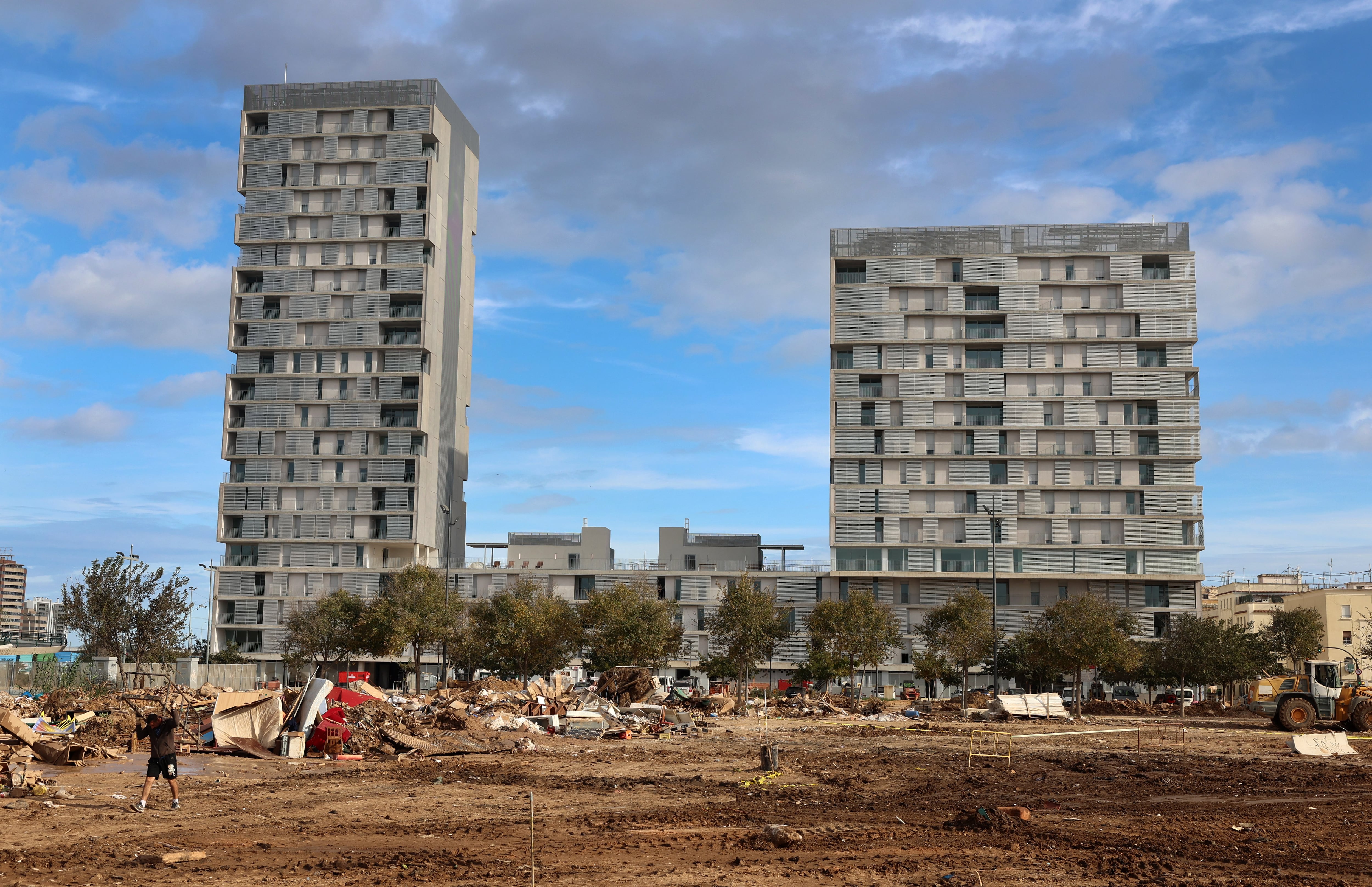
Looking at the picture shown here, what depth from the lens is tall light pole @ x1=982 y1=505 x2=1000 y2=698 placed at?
64188 mm

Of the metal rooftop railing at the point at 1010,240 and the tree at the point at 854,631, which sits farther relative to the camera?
the metal rooftop railing at the point at 1010,240

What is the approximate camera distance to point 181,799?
19688 mm

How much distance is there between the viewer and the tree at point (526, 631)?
66.8m

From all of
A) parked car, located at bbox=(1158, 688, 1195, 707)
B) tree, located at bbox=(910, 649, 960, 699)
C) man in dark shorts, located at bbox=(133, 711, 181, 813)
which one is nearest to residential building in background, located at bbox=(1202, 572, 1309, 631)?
parked car, located at bbox=(1158, 688, 1195, 707)

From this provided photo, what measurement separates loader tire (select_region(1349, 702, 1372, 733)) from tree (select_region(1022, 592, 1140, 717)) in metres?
12.0

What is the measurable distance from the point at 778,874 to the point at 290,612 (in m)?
84.4

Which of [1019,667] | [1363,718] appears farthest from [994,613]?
[1363,718]

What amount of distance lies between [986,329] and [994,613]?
39.4m

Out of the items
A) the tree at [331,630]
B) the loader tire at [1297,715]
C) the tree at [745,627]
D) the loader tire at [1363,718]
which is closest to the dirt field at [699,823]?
the loader tire at [1363,718]

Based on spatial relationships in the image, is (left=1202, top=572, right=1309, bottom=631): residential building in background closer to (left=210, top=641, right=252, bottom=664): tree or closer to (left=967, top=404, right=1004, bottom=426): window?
(left=967, top=404, right=1004, bottom=426): window

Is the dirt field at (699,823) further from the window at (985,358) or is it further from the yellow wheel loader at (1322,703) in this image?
the window at (985,358)

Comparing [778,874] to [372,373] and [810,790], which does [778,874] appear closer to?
[810,790]

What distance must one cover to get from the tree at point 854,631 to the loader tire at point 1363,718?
3012 cm

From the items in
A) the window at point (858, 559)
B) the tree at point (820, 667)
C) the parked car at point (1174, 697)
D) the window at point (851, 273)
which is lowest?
the parked car at point (1174, 697)
